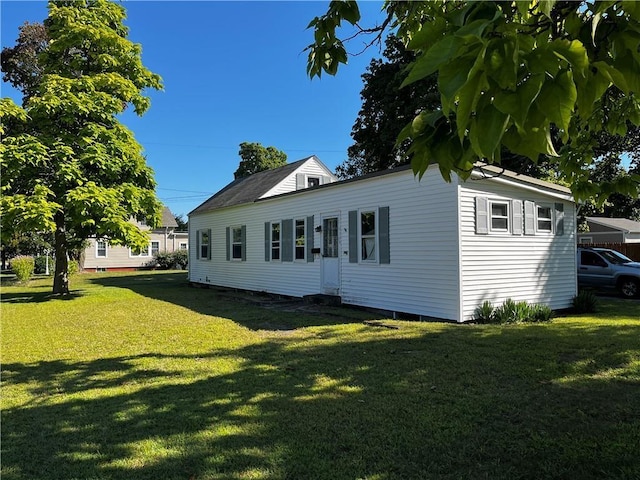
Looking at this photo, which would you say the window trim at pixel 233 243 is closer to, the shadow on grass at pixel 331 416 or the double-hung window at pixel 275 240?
the double-hung window at pixel 275 240

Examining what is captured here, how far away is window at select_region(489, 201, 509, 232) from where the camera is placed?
32.6ft

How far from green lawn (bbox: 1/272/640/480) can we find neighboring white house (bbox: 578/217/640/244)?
29577mm

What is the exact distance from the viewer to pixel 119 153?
1343cm

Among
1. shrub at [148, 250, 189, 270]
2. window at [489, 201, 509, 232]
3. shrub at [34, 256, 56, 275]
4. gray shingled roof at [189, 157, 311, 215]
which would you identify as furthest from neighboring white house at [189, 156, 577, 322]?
shrub at [148, 250, 189, 270]

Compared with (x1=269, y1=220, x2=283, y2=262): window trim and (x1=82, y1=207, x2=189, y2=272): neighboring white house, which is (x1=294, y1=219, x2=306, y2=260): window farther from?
(x1=82, y1=207, x2=189, y2=272): neighboring white house

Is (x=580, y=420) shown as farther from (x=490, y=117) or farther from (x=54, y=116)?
(x=54, y=116)

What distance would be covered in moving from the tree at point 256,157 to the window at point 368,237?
36402 millimetres

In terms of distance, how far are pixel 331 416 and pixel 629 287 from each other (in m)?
15.1

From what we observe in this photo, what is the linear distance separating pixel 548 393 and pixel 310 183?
53.6 feet

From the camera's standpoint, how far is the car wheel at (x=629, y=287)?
48.5ft

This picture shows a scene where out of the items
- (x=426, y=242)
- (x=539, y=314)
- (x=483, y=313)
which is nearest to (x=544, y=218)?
(x=539, y=314)

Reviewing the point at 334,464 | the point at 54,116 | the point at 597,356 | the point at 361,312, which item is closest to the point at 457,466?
the point at 334,464

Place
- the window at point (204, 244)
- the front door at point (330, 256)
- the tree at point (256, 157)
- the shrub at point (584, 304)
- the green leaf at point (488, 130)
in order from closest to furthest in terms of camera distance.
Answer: the green leaf at point (488, 130) < the shrub at point (584, 304) < the front door at point (330, 256) < the window at point (204, 244) < the tree at point (256, 157)

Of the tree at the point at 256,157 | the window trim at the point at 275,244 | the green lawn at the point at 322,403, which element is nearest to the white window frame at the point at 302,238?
the window trim at the point at 275,244
